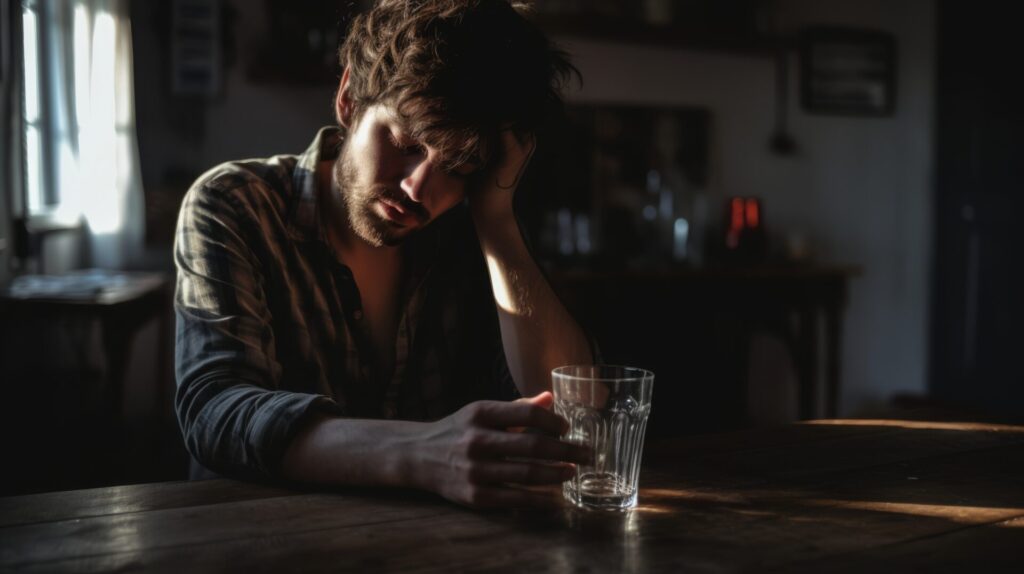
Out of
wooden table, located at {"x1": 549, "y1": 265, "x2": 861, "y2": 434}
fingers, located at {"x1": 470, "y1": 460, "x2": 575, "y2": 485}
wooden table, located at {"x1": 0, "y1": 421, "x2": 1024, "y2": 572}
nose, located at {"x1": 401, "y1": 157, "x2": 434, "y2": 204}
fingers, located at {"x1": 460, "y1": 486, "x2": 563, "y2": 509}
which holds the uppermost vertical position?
nose, located at {"x1": 401, "y1": 157, "x2": 434, "y2": 204}

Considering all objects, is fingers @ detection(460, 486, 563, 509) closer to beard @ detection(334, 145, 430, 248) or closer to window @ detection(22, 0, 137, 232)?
beard @ detection(334, 145, 430, 248)

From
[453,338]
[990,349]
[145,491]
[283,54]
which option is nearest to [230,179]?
[453,338]

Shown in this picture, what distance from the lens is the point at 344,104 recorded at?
1.45m

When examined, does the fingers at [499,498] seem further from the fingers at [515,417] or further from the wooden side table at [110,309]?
the wooden side table at [110,309]

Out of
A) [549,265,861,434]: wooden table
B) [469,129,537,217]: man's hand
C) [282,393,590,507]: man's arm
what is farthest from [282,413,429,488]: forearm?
[549,265,861,434]: wooden table

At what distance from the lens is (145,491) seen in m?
0.88

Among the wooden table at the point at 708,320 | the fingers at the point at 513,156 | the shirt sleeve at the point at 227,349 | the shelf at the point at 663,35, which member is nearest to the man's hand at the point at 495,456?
the shirt sleeve at the point at 227,349

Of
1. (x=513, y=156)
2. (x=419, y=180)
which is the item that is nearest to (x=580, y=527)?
(x=419, y=180)

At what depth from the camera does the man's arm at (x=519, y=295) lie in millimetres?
1375

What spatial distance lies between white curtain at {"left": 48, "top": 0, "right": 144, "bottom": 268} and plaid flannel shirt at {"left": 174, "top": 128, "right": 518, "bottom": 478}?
205cm

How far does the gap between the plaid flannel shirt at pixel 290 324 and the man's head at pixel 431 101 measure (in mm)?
114

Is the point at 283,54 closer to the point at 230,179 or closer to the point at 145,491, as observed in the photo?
the point at 230,179

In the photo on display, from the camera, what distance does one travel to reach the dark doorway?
4.01m

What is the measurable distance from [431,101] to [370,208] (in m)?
0.19
